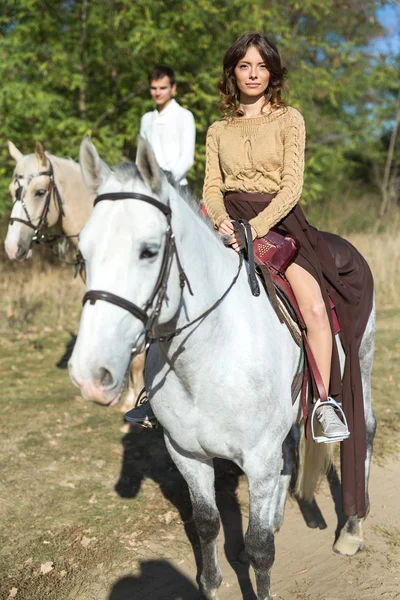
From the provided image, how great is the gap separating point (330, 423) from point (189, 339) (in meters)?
1.04

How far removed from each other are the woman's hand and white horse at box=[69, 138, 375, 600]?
0.25 feet

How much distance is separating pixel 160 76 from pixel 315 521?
4253mm

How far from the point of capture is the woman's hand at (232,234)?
A: 8.46 ft

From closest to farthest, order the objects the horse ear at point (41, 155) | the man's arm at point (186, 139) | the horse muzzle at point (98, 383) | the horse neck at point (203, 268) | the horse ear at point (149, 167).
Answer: the horse muzzle at point (98, 383) < the horse ear at point (149, 167) < the horse neck at point (203, 268) < the horse ear at point (41, 155) < the man's arm at point (186, 139)

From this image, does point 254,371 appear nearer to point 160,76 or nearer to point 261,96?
point 261,96

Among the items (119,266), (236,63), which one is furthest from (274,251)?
(119,266)

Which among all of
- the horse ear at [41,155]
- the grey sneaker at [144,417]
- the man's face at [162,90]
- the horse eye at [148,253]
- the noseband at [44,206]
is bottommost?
the grey sneaker at [144,417]

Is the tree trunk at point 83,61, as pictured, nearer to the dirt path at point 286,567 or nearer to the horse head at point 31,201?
the horse head at point 31,201

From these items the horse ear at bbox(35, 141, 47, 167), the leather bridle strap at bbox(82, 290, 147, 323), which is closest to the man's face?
the horse ear at bbox(35, 141, 47, 167)

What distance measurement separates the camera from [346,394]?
3.15m

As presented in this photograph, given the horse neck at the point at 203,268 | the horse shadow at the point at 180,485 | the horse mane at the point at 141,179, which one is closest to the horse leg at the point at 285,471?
the horse shadow at the point at 180,485

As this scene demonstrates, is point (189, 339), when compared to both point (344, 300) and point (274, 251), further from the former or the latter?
point (344, 300)

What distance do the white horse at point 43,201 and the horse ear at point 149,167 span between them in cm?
352

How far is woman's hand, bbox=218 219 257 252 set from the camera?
102 inches
